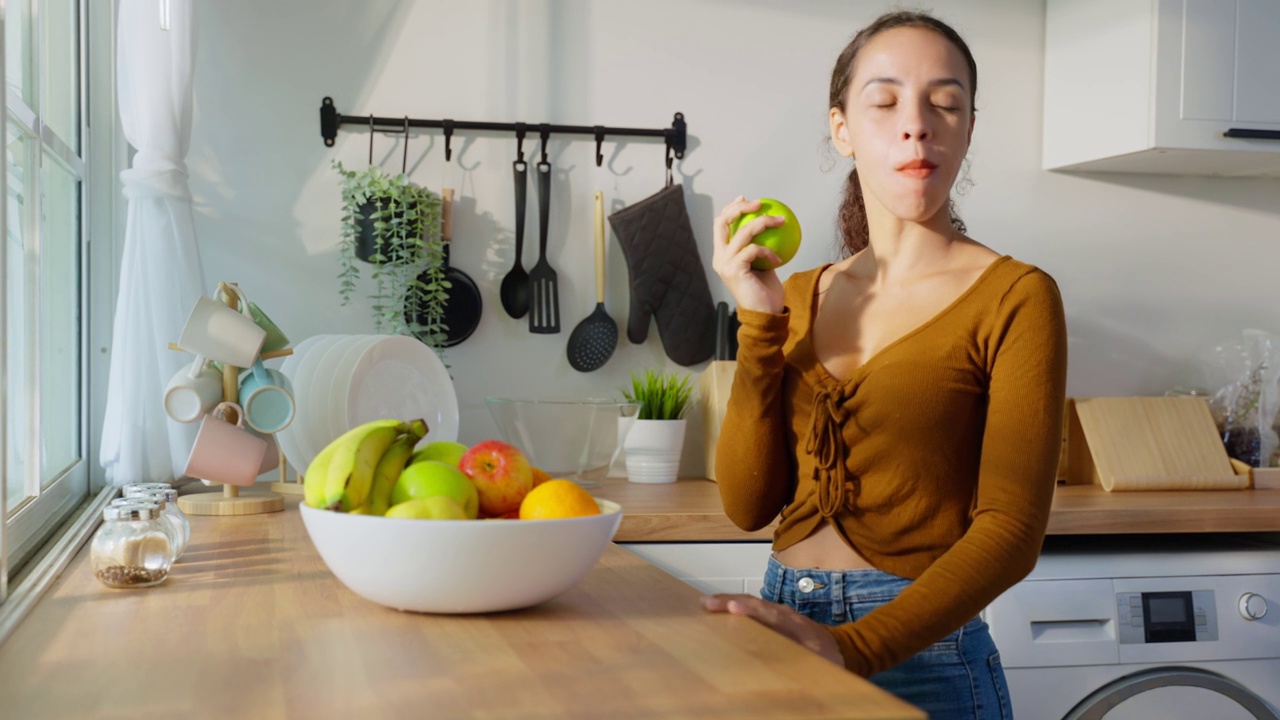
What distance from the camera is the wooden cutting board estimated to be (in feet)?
7.20

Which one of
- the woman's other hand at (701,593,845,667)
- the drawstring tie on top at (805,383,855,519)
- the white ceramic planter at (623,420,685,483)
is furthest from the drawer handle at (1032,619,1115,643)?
the woman's other hand at (701,593,845,667)

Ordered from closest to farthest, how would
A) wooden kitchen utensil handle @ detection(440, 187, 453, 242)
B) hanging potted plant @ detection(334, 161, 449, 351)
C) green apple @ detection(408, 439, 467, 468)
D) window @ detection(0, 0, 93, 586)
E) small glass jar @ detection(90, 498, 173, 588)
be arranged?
green apple @ detection(408, 439, 467, 468), small glass jar @ detection(90, 498, 173, 588), window @ detection(0, 0, 93, 586), hanging potted plant @ detection(334, 161, 449, 351), wooden kitchen utensil handle @ detection(440, 187, 453, 242)

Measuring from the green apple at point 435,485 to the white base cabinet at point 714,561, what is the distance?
95 cm

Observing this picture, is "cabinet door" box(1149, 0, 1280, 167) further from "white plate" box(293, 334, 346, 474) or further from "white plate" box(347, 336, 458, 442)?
"white plate" box(293, 334, 346, 474)

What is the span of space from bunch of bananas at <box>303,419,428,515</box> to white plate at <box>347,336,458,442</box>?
81 cm

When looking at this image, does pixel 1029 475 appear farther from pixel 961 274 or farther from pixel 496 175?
pixel 496 175

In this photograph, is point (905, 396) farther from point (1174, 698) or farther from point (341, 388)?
point (1174, 698)

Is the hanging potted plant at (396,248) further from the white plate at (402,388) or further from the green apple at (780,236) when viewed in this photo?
the green apple at (780,236)

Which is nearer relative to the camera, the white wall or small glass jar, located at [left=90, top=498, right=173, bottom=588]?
small glass jar, located at [left=90, top=498, right=173, bottom=588]

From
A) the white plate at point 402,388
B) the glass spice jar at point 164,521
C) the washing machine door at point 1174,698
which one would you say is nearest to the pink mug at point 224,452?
the white plate at point 402,388

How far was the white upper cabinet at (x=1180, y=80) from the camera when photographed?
2275 mm

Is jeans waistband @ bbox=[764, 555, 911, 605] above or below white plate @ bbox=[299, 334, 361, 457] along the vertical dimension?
below

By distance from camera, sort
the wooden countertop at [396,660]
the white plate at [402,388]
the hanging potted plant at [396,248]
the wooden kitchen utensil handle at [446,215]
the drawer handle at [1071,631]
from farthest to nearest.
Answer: the wooden kitchen utensil handle at [446,215]
the hanging potted plant at [396,248]
the drawer handle at [1071,631]
the white plate at [402,388]
the wooden countertop at [396,660]

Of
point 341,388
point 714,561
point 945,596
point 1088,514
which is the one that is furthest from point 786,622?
point 1088,514
